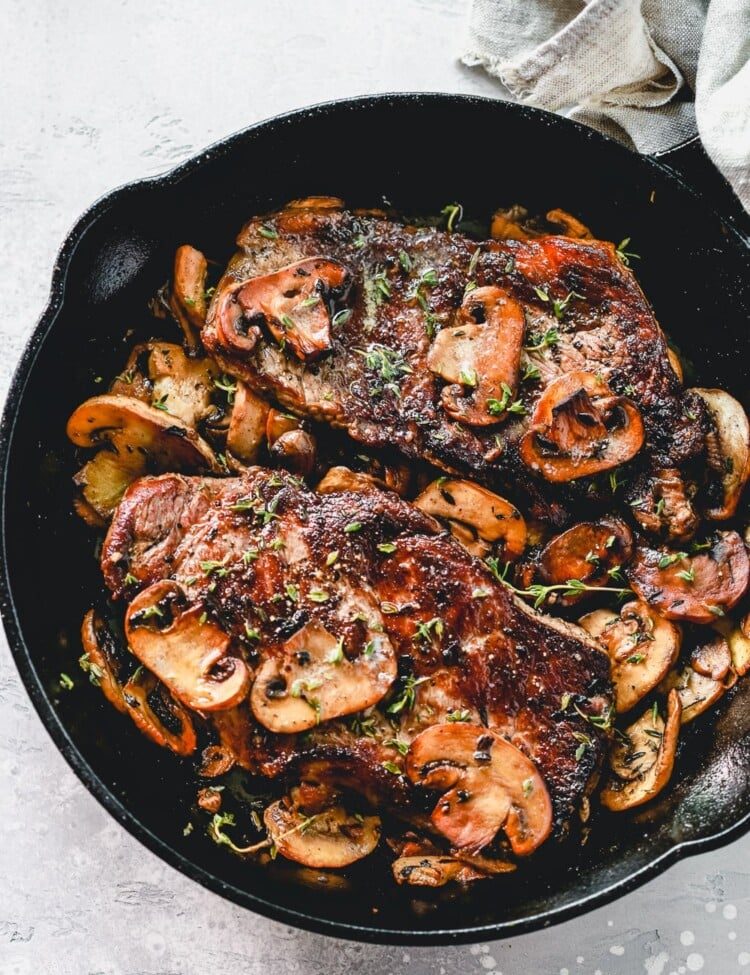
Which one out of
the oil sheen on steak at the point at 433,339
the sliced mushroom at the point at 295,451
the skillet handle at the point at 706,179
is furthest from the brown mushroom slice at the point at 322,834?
the skillet handle at the point at 706,179

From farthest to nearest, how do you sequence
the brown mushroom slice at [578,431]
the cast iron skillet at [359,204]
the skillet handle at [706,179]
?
the skillet handle at [706,179], the brown mushroom slice at [578,431], the cast iron skillet at [359,204]

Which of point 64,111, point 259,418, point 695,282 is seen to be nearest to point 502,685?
point 259,418

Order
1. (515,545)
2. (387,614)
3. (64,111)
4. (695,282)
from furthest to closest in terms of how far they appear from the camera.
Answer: (64,111), (695,282), (515,545), (387,614)

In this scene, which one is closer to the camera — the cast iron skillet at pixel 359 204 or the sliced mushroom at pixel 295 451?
the cast iron skillet at pixel 359 204

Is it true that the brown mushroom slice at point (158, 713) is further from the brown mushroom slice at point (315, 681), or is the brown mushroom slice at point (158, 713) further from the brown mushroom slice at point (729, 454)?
the brown mushroom slice at point (729, 454)

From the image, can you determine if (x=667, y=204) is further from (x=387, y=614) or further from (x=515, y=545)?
(x=387, y=614)

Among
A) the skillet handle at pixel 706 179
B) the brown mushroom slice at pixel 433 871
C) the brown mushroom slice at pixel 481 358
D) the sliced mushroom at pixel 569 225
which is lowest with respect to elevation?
the brown mushroom slice at pixel 433 871

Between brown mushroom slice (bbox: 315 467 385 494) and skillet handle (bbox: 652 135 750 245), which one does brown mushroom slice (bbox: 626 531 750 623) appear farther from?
skillet handle (bbox: 652 135 750 245)
